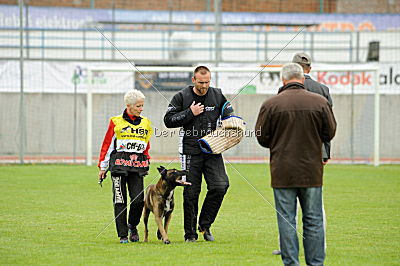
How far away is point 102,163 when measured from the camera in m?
8.80

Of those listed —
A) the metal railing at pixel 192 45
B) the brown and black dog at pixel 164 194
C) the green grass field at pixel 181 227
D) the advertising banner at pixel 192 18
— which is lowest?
the green grass field at pixel 181 227

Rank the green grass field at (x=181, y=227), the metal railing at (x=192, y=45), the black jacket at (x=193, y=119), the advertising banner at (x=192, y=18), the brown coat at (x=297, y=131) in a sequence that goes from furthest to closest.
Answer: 1. the advertising banner at (x=192, y=18)
2. the metal railing at (x=192, y=45)
3. the black jacket at (x=193, y=119)
4. the green grass field at (x=181, y=227)
5. the brown coat at (x=297, y=131)

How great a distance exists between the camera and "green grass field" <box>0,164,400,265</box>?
7664 millimetres

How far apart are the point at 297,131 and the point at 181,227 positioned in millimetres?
4211

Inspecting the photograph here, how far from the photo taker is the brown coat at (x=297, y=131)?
636 centimetres

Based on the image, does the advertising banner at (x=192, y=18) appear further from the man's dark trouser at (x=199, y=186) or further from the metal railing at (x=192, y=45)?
the man's dark trouser at (x=199, y=186)

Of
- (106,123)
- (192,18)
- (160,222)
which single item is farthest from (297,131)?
(192,18)

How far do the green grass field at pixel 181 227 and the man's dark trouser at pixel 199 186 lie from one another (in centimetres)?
29

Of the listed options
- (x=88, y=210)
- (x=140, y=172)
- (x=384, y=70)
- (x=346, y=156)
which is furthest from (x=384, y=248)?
(x=384, y=70)

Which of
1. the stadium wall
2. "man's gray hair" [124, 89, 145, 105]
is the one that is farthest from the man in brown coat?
the stadium wall

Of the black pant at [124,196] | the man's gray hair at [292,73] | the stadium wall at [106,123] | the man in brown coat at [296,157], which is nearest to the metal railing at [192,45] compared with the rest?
the stadium wall at [106,123]

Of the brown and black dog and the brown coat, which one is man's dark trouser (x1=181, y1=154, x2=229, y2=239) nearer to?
the brown and black dog

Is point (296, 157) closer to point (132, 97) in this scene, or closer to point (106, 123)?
point (132, 97)

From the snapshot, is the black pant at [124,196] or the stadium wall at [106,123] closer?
the black pant at [124,196]
